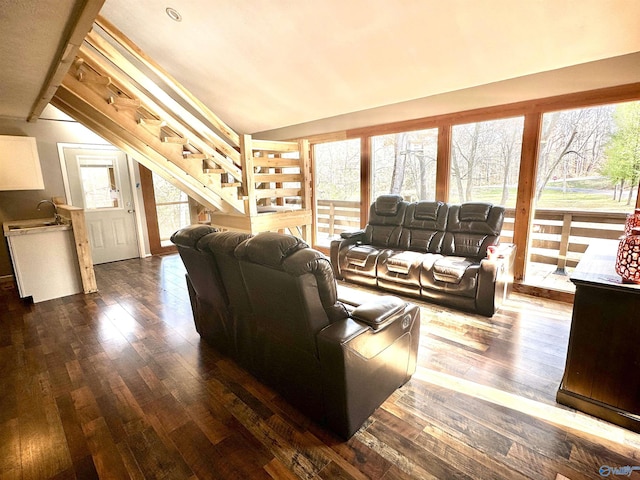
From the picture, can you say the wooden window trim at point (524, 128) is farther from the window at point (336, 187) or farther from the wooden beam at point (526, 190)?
the window at point (336, 187)

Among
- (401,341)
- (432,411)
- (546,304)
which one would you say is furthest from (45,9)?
(546,304)

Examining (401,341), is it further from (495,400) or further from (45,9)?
(45,9)

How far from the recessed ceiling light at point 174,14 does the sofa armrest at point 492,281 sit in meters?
4.09

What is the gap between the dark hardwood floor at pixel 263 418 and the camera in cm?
152

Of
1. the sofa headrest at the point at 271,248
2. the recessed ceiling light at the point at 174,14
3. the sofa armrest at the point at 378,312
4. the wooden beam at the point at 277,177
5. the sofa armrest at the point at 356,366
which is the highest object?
the recessed ceiling light at the point at 174,14

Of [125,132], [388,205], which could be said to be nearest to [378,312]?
[388,205]

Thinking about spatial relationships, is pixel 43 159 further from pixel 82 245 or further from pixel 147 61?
pixel 147 61

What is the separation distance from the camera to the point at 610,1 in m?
2.28

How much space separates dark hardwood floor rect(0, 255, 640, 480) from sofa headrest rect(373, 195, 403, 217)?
1715 mm

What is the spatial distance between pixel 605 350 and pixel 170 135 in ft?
14.0

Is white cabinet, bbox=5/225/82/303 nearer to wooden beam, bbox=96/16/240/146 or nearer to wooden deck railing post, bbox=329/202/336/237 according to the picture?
wooden beam, bbox=96/16/240/146

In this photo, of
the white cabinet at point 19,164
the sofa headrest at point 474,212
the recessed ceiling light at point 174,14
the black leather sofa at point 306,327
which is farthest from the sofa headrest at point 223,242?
the white cabinet at point 19,164

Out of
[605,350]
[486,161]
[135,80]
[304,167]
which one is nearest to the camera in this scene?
[605,350]

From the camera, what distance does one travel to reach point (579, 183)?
332 centimetres
